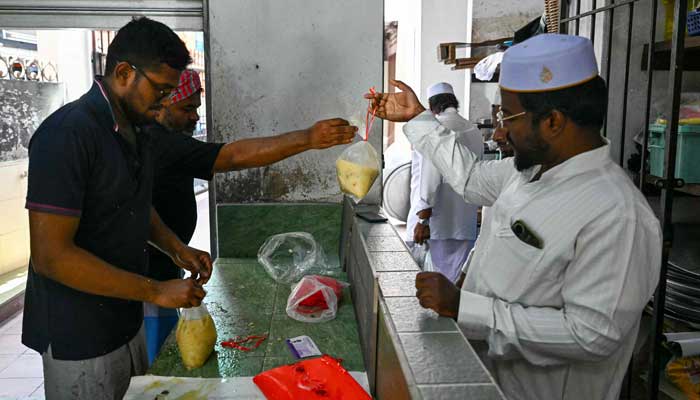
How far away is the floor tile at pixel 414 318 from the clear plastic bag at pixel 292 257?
1.22 meters

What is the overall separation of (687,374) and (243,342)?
2.06 m

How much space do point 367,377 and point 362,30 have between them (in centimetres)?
188

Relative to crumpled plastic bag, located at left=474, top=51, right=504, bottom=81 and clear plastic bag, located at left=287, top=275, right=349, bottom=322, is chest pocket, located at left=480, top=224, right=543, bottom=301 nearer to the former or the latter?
clear plastic bag, located at left=287, top=275, right=349, bottom=322

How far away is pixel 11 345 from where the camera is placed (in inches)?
171

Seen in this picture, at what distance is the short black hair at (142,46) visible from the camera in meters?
1.67

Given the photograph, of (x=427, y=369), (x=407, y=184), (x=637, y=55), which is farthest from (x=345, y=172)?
(x=407, y=184)

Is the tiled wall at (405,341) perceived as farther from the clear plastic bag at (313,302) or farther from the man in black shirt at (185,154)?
the man in black shirt at (185,154)

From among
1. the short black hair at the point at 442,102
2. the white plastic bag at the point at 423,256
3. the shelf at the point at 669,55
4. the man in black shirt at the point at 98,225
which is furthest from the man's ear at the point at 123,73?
the short black hair at the point at 442,102

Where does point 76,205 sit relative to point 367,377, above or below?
above

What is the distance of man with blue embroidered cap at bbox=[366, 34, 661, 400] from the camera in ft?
4.72

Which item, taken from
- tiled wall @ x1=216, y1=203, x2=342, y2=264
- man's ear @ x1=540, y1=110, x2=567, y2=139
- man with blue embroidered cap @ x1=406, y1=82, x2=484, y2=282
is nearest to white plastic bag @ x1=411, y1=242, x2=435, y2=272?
man with blue embroidered cap @ x1=406, y1=82, x2=484, y2=282

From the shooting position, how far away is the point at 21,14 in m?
2.83

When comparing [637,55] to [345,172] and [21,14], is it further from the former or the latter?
[21,14]

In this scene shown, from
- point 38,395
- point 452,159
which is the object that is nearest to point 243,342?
point 452,159
